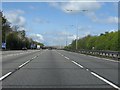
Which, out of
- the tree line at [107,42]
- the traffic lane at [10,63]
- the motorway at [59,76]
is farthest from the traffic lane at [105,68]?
the tree line at [107,42]

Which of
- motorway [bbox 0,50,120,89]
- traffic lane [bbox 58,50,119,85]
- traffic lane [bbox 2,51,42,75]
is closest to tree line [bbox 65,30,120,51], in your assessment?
traffic lane [bbox 2,51,42,75]

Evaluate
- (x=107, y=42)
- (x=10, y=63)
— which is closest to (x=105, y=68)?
(x=10, y=63)

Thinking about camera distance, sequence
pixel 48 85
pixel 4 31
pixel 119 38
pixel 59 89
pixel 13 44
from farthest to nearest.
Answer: pixel 13 44 → pixel 4 31 → pixel 119 38 → pixel 48 85 → pixel 59 89

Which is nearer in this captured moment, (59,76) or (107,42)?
(59,76)

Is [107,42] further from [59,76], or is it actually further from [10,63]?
[59,76]

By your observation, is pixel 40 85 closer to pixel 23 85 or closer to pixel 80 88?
pixel 23 85

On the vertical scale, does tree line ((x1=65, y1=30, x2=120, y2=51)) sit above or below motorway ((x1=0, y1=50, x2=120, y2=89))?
above

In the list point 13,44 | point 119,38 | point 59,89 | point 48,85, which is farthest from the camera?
point 13,44

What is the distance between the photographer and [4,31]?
492ft

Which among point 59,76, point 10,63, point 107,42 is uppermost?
point 107,42

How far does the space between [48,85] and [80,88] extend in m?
1.44

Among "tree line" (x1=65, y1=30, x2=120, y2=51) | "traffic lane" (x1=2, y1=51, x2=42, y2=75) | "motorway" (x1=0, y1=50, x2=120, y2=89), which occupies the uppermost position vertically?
"tree line" (x1=65, y1=30, x2=120, y2=51)

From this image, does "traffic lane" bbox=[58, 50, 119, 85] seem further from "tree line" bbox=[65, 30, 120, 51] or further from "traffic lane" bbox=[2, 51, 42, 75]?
"tree line" bbox=[65, 30, 120, 51]

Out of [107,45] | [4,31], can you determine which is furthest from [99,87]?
[4,31]
